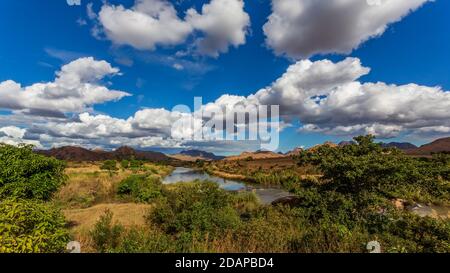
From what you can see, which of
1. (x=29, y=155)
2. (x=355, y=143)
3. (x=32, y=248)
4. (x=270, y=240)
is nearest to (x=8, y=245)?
(x=32, y=248)

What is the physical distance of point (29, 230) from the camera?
6.10m

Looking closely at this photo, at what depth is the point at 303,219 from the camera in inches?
483

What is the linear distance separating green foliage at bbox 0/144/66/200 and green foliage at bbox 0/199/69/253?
5251mm

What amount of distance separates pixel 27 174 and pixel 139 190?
13.9 m

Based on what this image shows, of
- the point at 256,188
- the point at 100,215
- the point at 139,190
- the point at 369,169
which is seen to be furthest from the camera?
the point at 256,188

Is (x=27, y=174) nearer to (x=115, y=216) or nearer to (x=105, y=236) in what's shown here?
(x=105, y=236)

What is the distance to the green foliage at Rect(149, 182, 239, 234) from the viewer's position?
468 inches

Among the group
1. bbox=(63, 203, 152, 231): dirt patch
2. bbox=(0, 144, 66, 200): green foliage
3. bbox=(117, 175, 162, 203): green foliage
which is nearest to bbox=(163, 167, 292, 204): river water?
bbox=(63, 203, 152, 231): dirt patch

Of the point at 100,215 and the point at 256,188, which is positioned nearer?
the point at 100,215

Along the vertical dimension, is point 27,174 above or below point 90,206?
above

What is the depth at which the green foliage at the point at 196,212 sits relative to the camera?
39.0 ft

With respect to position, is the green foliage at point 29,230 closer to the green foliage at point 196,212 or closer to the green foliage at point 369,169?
the green foliage at point 196,212

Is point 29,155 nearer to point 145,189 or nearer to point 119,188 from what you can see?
point 145,189

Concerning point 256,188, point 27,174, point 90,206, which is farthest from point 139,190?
point 256,188
